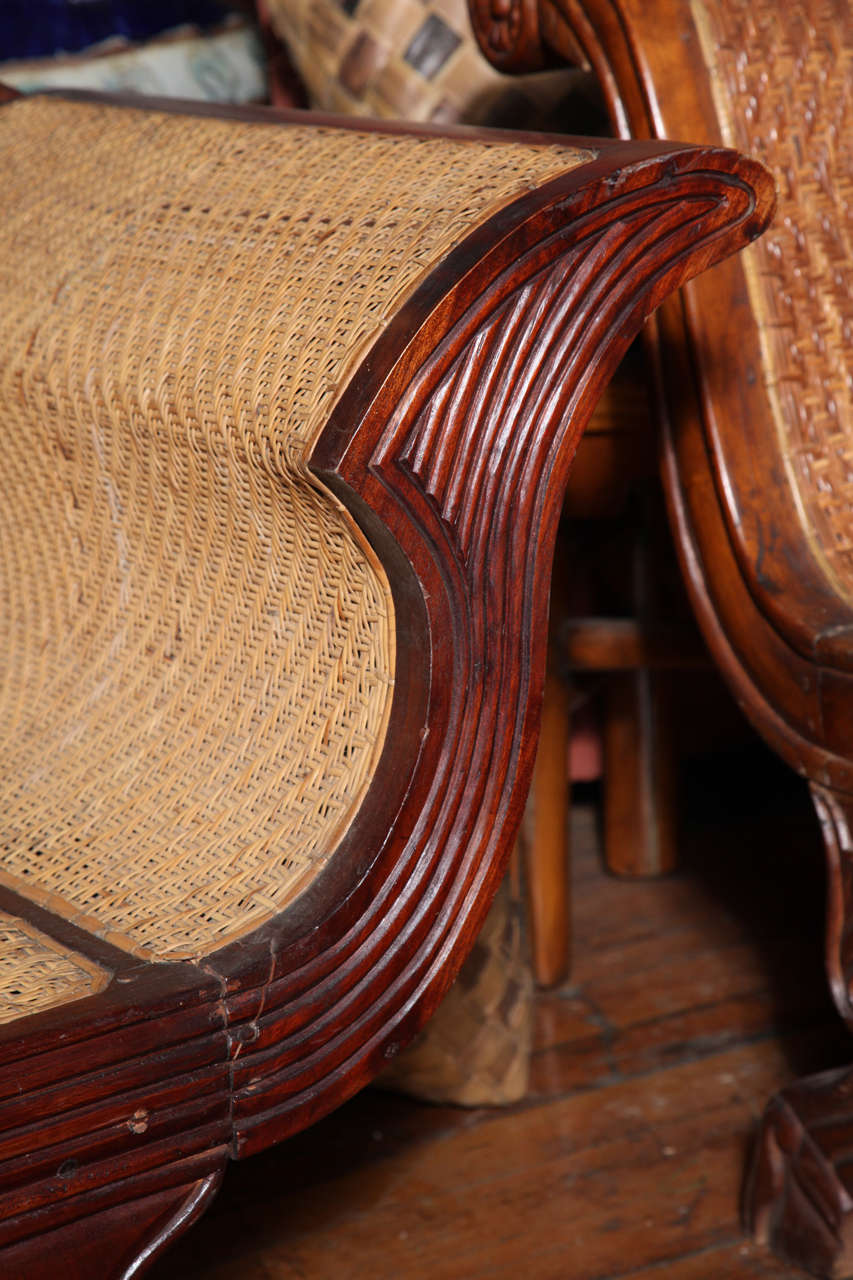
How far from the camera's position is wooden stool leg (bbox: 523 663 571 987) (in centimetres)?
148

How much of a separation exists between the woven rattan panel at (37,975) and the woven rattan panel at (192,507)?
32 mm

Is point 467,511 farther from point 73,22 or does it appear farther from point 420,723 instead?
point 73,22

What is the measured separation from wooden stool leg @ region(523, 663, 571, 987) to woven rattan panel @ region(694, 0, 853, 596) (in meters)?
0.49

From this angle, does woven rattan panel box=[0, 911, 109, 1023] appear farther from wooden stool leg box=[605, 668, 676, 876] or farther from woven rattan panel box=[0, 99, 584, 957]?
wooden stool leg box=[605, 668, 676, 876]

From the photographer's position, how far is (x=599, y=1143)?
4.15 ft

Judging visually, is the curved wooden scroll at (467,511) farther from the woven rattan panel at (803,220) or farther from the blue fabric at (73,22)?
the blue fabric at (73,22)

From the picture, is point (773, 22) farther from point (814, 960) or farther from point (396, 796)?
point (814, 960)

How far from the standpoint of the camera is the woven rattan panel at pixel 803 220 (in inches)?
41.4

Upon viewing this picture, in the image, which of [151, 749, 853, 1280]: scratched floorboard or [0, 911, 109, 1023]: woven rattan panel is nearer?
[0, 911, 109, 1023]: woven rattan panel

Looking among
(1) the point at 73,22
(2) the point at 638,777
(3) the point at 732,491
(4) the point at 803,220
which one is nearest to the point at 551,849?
(2) the point at 638,777

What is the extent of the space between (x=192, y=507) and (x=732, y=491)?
39 centimetres

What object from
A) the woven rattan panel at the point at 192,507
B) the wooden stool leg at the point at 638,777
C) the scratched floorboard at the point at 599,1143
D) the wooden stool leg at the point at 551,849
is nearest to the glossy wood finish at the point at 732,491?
the scratched floorboard at the point at 599,1143

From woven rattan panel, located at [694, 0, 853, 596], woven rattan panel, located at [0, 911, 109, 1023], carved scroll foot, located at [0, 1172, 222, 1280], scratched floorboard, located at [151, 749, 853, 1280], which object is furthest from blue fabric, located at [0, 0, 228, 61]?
carved scroll foot, located at [0, 1172, 222, 1280]

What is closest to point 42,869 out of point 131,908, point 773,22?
point 131,908
